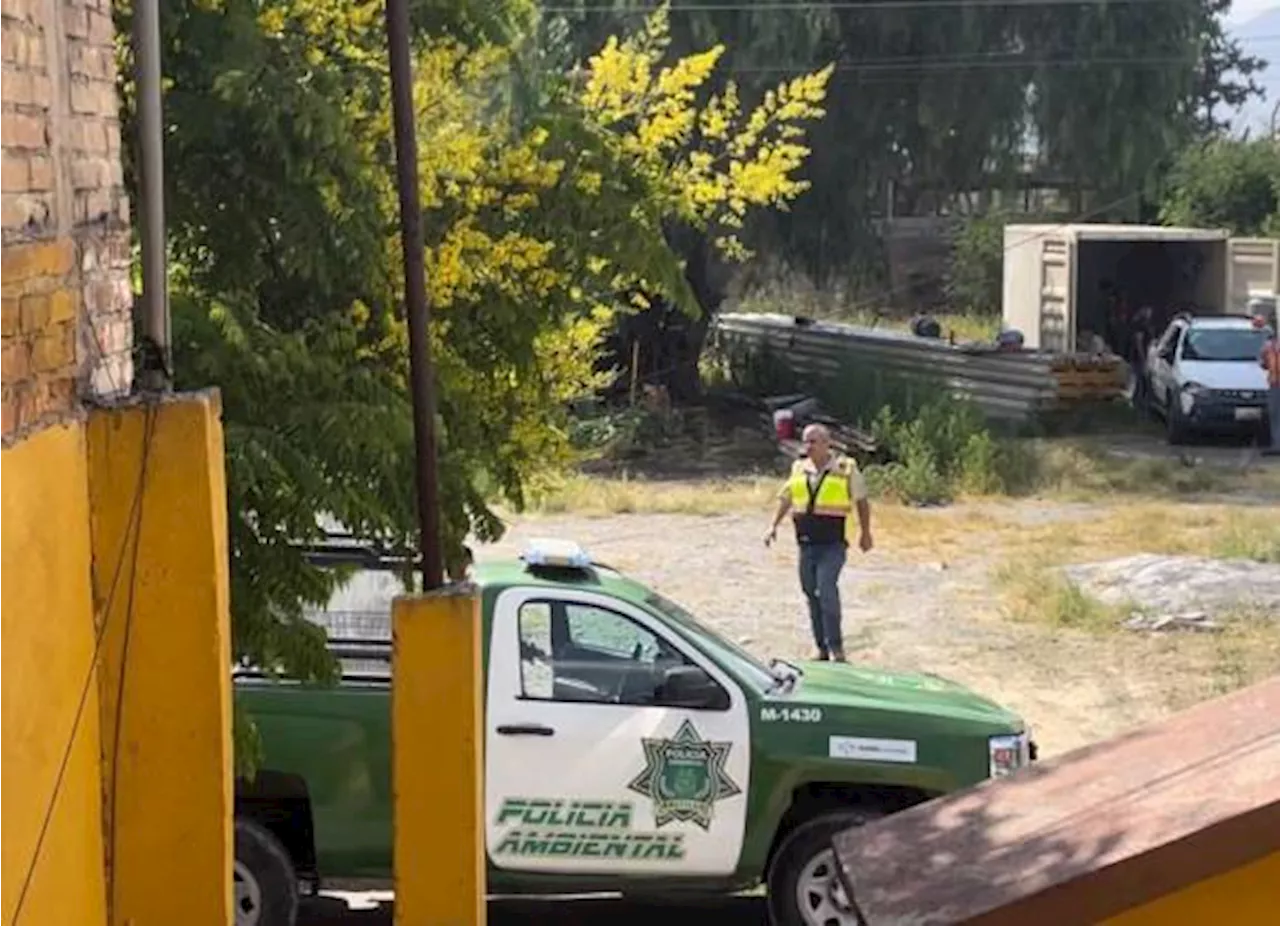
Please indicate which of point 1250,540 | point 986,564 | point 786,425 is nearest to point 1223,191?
point 786,425

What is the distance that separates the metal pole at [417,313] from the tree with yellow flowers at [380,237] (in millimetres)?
636

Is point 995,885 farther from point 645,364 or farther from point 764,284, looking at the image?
point 764,284

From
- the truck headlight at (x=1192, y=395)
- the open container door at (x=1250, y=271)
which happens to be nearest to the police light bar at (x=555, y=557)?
the truck headlight at (x=1192, y=395)

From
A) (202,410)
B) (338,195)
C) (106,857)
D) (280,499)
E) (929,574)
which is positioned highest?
(338,195)

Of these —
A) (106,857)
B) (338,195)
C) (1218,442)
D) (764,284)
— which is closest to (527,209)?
(338,195)

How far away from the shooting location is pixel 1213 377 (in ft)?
83.9

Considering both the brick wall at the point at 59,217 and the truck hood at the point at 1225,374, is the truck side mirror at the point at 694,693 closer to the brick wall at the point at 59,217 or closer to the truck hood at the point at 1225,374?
the brick wall at the point at 59,217

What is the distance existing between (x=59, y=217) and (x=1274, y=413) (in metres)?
24.1

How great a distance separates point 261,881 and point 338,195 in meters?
3.15

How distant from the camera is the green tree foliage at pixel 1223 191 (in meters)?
40.3

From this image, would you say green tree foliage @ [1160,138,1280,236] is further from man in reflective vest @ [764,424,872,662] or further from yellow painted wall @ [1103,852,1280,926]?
yellow painted wall @ [1103,852,1280,926]

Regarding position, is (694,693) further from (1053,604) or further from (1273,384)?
(1273,384)

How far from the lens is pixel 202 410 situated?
418 cm

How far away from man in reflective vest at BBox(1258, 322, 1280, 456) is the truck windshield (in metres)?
18.5
